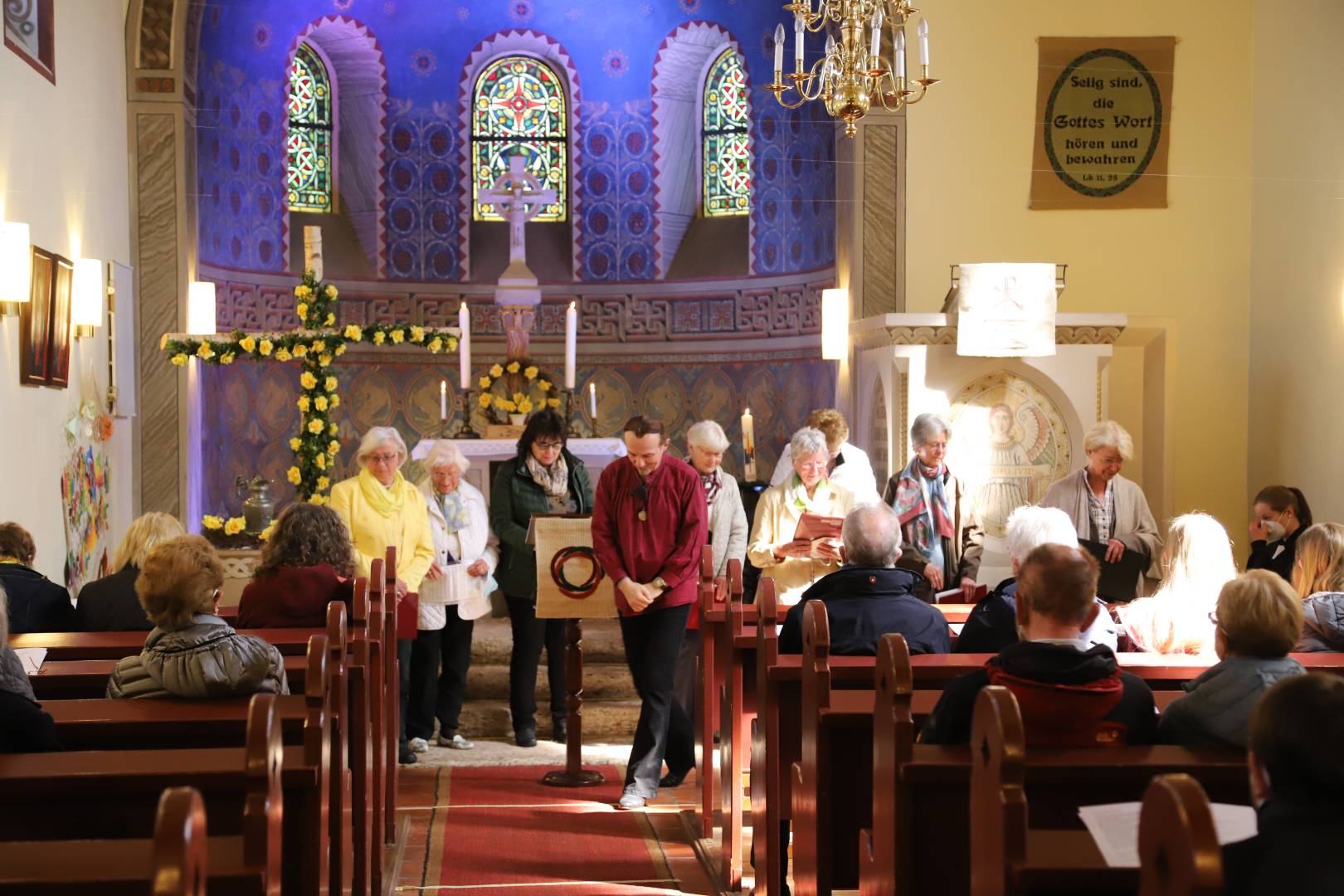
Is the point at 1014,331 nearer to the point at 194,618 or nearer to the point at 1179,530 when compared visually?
the point at 1179,530

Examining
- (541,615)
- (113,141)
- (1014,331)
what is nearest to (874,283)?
(1014,331)

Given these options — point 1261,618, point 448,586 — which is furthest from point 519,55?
point 1261,618

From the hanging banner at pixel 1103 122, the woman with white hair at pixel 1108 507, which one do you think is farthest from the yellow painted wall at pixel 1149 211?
the woman with white hair at pixel 1108 507

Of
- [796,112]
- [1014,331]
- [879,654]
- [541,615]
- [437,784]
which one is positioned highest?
[796,112]

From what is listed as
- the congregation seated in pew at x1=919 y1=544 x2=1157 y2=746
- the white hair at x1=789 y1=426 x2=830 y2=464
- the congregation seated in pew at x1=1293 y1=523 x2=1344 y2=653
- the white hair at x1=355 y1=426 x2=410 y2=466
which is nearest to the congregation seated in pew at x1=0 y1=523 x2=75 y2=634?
the white hair at x1=355 y1=426 x2=410 y2=466

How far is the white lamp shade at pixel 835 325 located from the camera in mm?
8656

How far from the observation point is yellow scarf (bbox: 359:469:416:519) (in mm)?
5762

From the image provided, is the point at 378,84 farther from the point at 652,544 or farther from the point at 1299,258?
the point at 652,544

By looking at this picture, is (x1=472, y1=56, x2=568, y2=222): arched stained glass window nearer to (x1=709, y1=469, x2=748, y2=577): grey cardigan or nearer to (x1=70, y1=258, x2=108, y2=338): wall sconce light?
(x1=70, y1=258, x2=108, y2=338): wall sconce light

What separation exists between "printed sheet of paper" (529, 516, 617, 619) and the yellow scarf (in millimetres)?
572

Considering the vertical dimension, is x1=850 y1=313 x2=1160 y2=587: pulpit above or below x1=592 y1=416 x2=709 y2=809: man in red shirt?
above

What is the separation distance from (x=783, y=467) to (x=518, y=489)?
1398mm

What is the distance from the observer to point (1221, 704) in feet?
9.02

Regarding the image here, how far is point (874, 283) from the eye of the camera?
8570 millimetres
